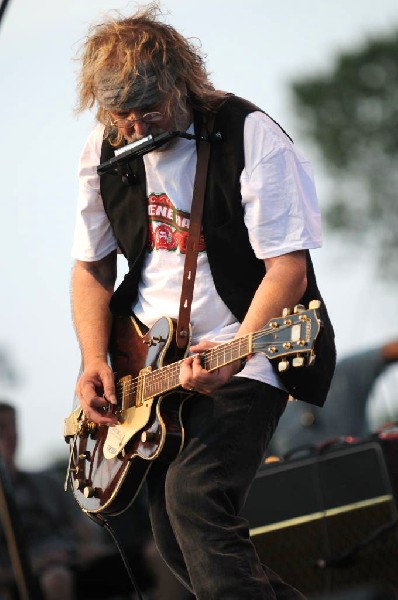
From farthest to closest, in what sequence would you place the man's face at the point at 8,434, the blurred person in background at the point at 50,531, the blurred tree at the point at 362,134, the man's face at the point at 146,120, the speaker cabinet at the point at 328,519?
the blurred tree at the point at 362,134
the man's face at the point at 8,434
the blurred person in background at the point at 50,531
the speaker cabinet at the point at 328,519
the man's face at the point at 146,120

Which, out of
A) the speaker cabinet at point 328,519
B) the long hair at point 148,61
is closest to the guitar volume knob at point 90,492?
the long hair at point 148,61

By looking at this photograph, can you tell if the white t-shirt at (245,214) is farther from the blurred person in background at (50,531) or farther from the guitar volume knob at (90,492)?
the blurred person in background at (50,531)

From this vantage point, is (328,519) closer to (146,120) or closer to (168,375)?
(168,375)

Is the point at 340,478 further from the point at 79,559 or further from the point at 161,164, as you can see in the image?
the point at 161,164

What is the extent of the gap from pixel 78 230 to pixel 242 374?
2.44 feet

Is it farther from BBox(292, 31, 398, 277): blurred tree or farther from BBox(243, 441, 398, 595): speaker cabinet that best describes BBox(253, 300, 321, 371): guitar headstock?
BBox(292, 31, 398, 277): blurred tree

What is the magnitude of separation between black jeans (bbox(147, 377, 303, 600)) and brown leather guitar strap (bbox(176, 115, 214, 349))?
6.7 inches

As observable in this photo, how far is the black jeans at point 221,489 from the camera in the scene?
277cm

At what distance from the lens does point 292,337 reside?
2.70 meters

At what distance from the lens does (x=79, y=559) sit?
5023 millimetres

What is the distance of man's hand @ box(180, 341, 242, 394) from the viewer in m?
2.80

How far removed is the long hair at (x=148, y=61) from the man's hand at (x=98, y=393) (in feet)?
1.97

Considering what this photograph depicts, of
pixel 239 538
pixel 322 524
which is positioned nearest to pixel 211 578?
pixel 239 538

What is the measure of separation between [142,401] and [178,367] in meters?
0.19
